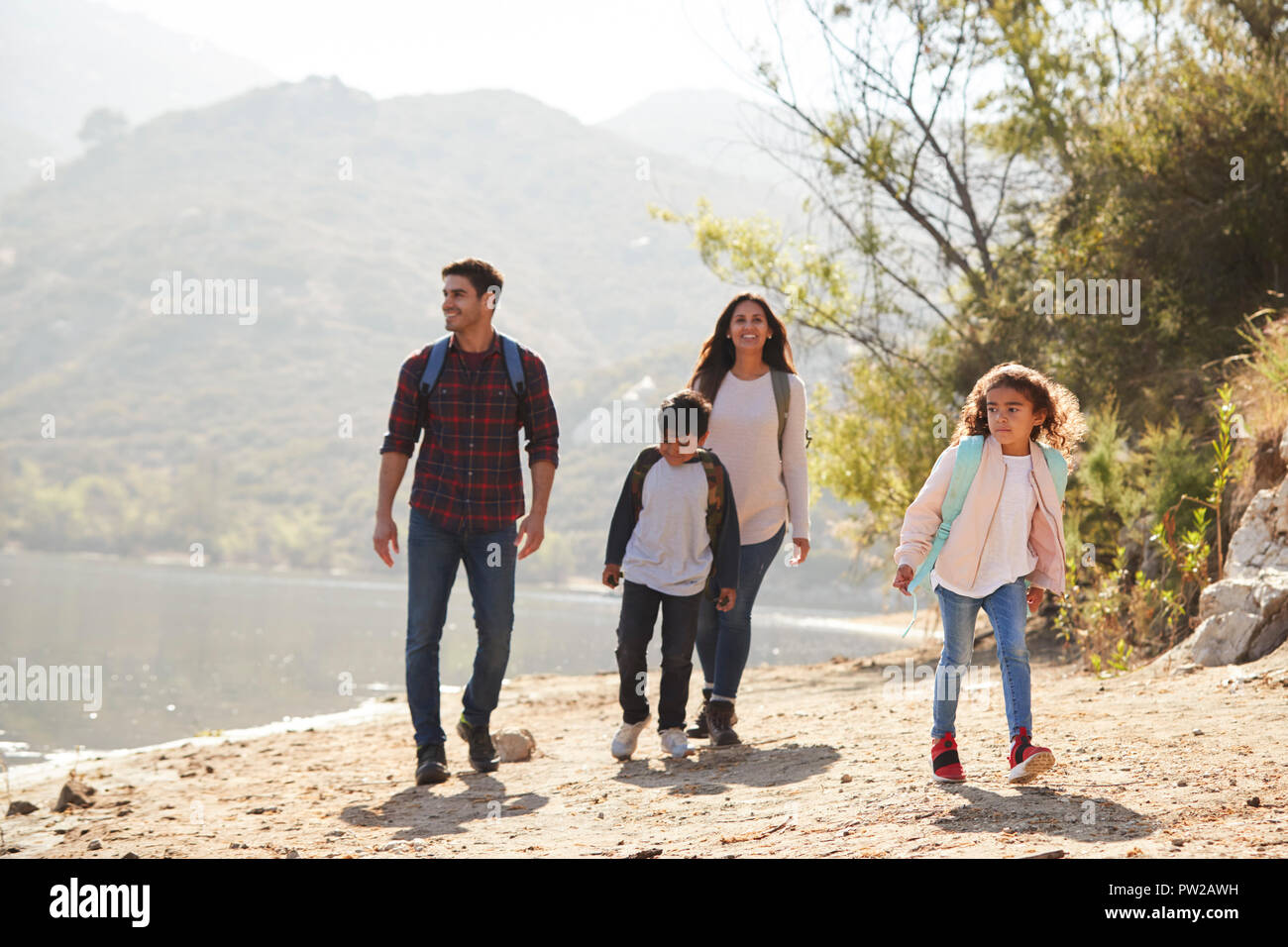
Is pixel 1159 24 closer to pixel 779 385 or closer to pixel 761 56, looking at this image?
pixel 761 56

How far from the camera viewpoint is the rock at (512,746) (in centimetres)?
607

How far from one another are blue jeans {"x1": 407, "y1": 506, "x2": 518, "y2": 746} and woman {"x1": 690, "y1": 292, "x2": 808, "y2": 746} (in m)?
1.05

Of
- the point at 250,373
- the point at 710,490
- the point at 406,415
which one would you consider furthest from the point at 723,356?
the point at 250,373

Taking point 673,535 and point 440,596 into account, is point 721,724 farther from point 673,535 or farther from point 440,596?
point 440,596

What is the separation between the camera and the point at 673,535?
5.25 m

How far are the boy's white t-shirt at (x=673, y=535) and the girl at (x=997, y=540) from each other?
1.27m

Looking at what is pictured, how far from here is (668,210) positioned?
50.6ft

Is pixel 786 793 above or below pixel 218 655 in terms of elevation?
above

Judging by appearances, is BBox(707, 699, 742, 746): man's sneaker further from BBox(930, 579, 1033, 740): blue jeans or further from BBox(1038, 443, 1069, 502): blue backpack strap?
BBox(1038, 443, 1069, 502): blue backpack strap

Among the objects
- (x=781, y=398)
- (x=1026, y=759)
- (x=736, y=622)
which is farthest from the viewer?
(x=781, y=398)

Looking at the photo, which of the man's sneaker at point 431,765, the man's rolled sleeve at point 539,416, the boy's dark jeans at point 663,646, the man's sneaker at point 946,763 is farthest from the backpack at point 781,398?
the man's sneaker at point 431,765

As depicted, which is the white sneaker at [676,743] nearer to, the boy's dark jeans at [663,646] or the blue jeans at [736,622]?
the boy's dark jeans at [663,646]

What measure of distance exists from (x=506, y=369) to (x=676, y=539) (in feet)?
3.79
